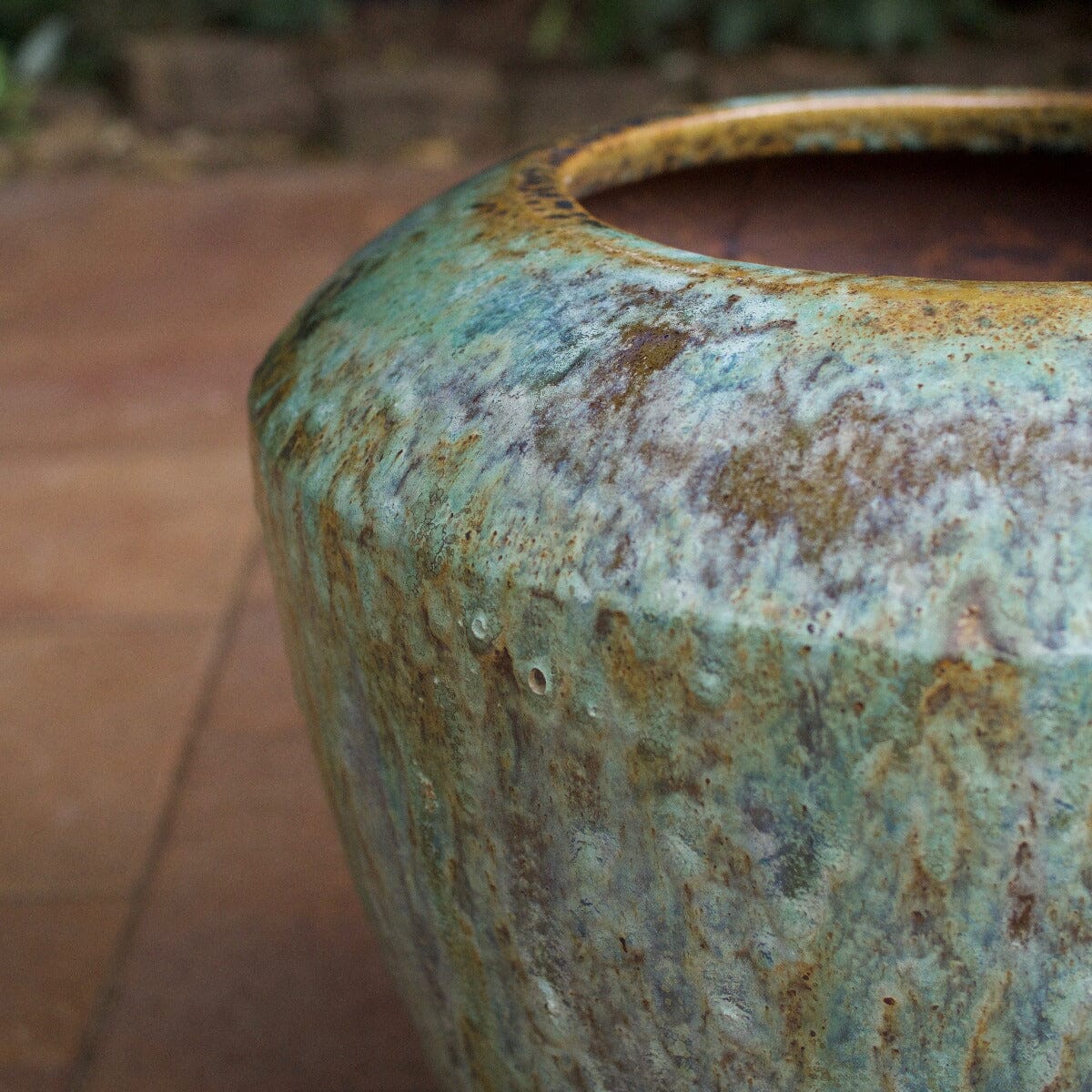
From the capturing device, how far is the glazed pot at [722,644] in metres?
0.57

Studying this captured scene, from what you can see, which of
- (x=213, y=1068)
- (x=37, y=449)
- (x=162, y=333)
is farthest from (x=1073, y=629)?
(x=162, y=333)

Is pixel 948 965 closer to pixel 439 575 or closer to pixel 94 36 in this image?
pixel 439 575

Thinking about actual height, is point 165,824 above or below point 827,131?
below

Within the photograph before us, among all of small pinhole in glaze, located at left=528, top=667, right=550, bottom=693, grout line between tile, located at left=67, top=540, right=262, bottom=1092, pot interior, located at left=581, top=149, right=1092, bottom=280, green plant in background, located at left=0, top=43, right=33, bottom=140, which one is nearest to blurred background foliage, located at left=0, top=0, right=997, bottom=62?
green plant in background, located at left=0, top=43, right=33, bottom=140

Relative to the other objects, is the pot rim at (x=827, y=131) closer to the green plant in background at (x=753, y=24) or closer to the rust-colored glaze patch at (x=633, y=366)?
the rust-colored glaze patch at (x=633, y=366)

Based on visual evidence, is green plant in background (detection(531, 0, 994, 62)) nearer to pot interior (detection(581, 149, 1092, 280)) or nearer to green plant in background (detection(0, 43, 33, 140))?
green plant in background (detection(0, 43, 33, 140))

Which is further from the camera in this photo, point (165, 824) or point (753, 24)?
point (753, 24)

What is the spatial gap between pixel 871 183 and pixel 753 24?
3.25m

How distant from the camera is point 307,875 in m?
1.51

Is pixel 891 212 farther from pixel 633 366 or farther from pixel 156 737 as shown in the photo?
pixel 156 737

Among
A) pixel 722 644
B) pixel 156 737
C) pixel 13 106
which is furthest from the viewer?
pixel 13 106

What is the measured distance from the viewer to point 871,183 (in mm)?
1186

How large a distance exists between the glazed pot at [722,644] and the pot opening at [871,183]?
34cm

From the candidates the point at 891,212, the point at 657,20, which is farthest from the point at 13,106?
the point at 891,212
